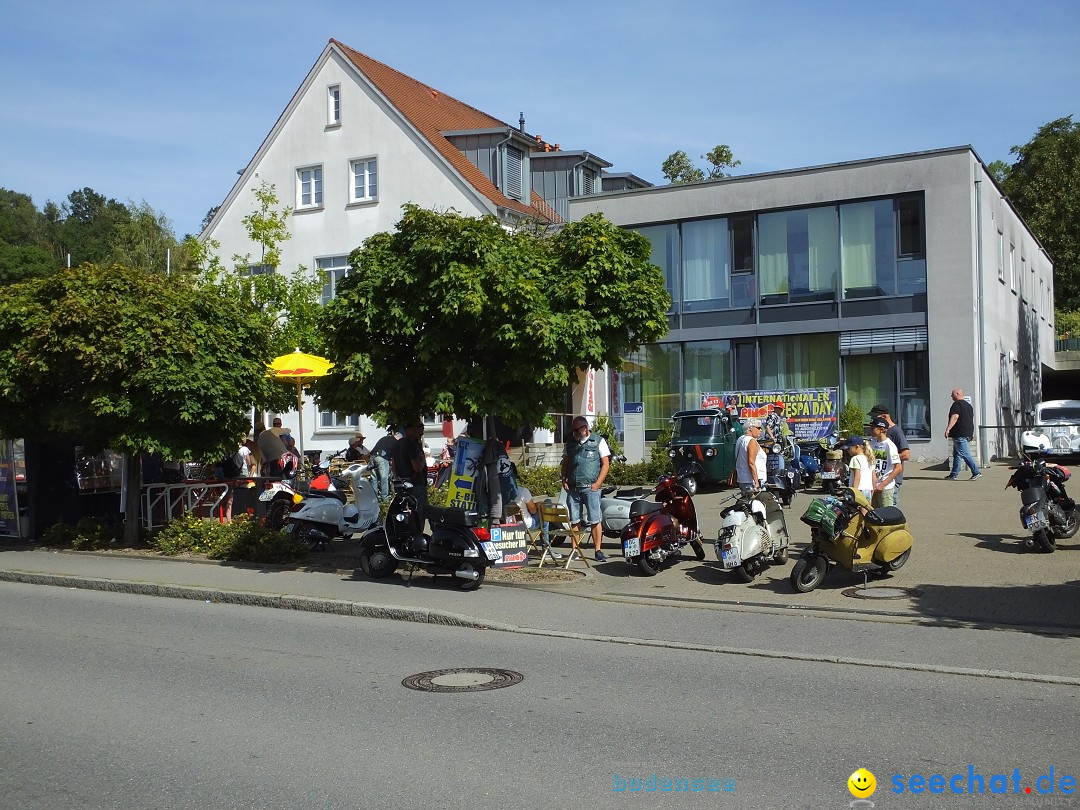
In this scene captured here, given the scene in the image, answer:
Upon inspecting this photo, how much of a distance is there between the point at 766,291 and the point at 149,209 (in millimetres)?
48009

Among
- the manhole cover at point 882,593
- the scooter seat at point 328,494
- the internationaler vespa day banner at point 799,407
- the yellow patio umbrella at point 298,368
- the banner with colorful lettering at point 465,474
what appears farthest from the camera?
the internationaler vespa day banner at point 799,407

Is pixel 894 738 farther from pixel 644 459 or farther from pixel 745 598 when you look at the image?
pixel 644 459

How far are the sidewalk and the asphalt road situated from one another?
131 centimetres

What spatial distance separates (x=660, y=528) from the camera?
1270 cm

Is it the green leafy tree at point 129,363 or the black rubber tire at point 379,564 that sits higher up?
the green leafy tree at point 129,363

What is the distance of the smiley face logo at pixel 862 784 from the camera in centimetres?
522

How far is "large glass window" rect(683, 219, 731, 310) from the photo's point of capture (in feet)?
98.2

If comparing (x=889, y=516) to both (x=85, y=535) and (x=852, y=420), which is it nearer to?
(x=85, y=535)

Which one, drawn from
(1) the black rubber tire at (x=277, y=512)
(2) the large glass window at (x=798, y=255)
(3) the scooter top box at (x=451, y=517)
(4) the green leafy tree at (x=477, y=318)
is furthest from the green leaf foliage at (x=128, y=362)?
(2) the large glass window at (x=798, y=255)

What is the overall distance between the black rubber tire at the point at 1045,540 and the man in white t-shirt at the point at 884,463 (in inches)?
70.3

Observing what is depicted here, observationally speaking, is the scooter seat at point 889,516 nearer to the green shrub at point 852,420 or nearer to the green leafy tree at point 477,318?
the green leafy tree at point 477,318

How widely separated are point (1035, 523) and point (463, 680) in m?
8.21

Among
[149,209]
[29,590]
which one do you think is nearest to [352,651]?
[29,590]

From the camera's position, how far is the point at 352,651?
30.3 ft
